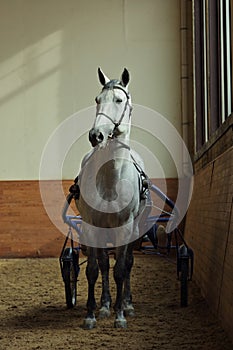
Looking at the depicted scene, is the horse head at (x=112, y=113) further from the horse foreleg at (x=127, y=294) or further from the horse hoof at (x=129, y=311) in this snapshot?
the horse hoof at (x=129, y=311)

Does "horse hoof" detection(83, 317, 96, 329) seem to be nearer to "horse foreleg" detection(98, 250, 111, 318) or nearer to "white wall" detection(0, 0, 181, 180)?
"horse foreleg" detection(98, 250, 111, 318)

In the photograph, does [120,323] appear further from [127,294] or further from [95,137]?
[95,137]

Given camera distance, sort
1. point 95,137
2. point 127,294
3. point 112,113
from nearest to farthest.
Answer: point 95,137
point 112,113
point 127,294

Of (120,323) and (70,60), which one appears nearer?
(120,323)

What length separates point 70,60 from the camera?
486 inches

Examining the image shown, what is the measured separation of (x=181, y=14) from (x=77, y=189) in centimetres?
778

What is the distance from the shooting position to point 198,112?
10938 millimetres

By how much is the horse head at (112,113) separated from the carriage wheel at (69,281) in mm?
1431

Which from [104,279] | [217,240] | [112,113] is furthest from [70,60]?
[112,113]

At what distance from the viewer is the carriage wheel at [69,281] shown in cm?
570

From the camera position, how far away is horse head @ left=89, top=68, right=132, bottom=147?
460 cm

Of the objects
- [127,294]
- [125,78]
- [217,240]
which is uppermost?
[125,78]

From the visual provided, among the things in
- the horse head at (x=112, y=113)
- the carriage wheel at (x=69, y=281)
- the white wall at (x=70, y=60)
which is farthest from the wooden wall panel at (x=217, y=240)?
the white wall at (x=70, y=60)

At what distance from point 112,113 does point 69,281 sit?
67.6 inches
